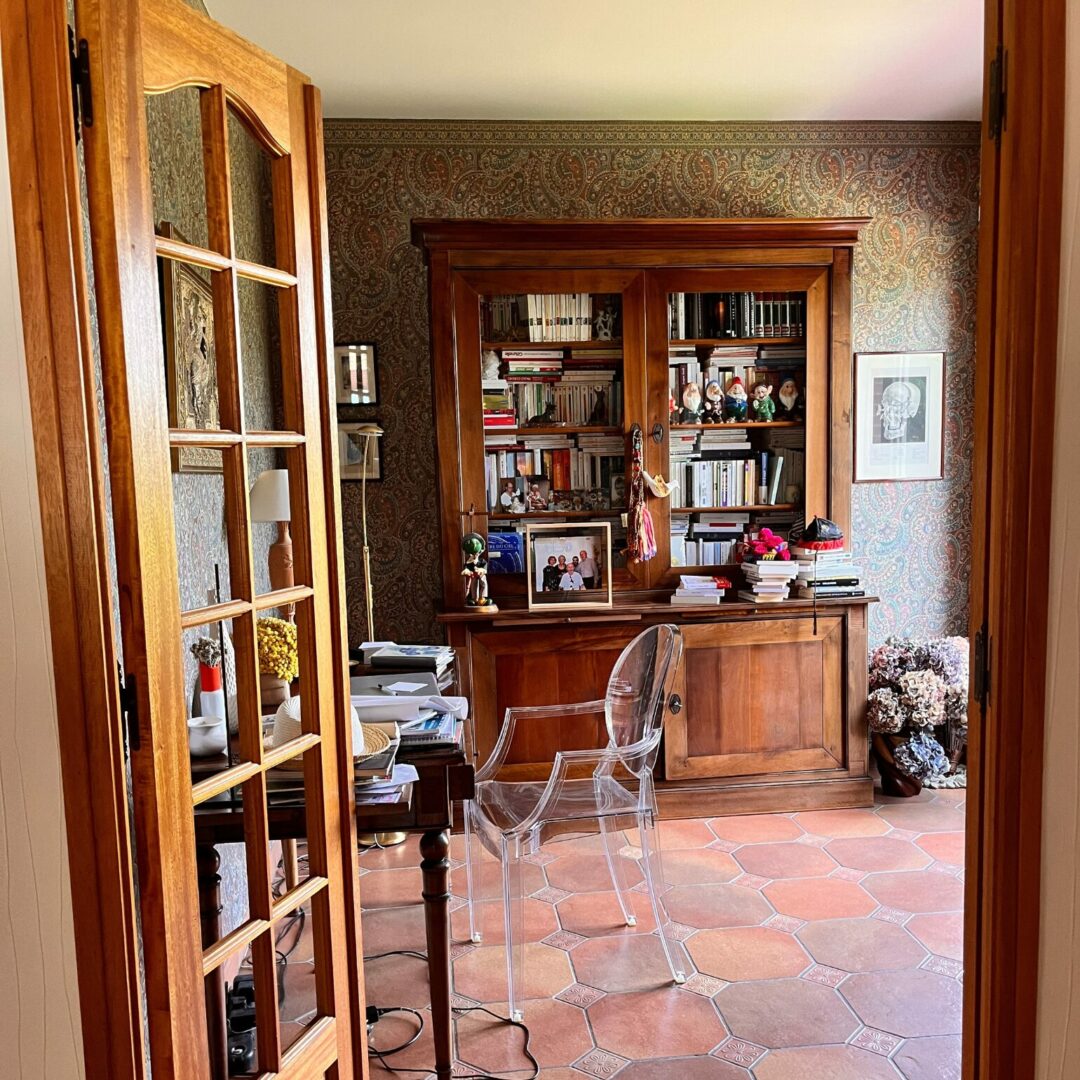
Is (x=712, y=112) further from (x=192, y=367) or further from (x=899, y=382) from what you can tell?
(x=192, y=367)

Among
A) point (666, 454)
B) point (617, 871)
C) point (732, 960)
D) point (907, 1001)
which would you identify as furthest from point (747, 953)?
point (666, 454)

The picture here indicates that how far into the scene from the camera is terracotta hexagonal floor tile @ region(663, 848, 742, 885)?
3.28 meters

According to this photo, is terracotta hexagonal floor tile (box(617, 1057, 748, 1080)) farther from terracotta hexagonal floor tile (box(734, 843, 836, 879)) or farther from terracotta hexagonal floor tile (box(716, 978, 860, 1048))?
terracotta hexagonal floor tile (box(734, 843, 836, 879))

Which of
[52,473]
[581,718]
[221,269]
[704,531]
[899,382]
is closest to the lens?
[52,473]

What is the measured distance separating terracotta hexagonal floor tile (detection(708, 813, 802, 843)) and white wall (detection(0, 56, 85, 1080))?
2862mm

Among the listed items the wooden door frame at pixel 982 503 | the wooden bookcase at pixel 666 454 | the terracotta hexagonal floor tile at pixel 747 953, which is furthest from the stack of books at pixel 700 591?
the wooden door frame at pixel 982 503

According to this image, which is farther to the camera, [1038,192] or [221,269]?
[221,269]

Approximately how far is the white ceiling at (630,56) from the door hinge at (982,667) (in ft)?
8.79

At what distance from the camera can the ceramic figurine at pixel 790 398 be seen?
160 inches

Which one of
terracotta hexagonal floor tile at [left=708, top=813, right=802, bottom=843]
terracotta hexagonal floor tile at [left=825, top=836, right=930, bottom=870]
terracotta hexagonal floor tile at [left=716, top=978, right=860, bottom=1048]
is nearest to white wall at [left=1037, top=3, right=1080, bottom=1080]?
terracotta hexagonal floor tile at [left=716, top=978, right=860, bottom=1048]

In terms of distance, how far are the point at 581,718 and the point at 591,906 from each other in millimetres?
870

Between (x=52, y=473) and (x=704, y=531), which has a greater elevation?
(x=52, y=473)

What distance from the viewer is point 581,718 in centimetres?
382

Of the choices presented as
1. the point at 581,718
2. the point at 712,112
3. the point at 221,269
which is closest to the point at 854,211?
the point at 712,112
